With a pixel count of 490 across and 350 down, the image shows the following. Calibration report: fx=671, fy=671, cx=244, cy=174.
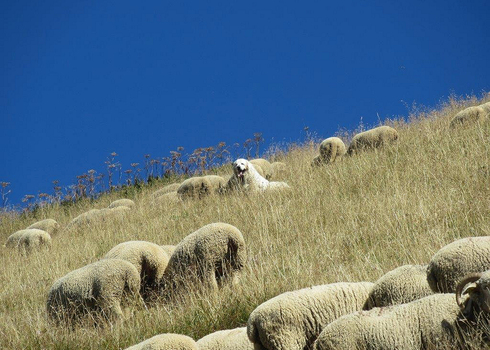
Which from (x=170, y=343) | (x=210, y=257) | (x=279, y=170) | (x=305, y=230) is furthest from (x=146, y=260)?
(x=279, y=170)

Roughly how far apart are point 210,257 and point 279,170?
9.65 m

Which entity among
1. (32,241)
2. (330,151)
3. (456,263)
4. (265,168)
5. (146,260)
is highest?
(265,168)

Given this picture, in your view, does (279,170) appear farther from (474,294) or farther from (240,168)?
(474,294)

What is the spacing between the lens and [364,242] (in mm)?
8516

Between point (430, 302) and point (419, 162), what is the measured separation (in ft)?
27.6

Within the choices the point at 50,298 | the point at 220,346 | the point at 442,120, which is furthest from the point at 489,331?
the point at 442,120

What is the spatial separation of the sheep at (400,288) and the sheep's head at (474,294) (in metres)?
0.73

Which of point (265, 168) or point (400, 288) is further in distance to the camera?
point (265, 168)

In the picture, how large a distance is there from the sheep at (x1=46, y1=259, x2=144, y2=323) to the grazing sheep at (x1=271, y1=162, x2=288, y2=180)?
9.12 meters

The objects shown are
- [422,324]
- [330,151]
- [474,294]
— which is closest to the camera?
[474,294]

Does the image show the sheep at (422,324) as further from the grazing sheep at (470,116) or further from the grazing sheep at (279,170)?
the grazing sheep at (279,170)

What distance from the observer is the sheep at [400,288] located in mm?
4738

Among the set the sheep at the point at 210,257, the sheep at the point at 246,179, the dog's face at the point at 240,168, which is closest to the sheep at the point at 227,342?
the sheep at the point at 210,257

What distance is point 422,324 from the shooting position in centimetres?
410
